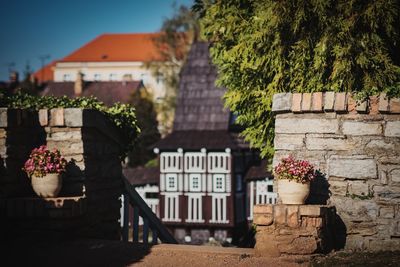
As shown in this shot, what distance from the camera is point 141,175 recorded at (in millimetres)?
23859

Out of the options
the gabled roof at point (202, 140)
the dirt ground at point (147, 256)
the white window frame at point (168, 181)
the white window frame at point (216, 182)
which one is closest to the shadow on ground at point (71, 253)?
the dirt ground at point (147, 256)

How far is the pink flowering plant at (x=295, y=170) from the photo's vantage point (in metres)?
5.23

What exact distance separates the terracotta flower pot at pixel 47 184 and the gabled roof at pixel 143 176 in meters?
17.4

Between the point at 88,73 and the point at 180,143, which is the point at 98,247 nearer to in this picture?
the point at 180,143

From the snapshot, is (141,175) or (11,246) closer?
(11,246)

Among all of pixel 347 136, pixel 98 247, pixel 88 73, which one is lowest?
pixel 98 247

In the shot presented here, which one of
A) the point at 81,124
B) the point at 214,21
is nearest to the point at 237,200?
the point at 214,21

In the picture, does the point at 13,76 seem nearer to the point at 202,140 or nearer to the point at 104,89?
the point at 104,89

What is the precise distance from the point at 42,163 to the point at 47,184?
9.2 inches

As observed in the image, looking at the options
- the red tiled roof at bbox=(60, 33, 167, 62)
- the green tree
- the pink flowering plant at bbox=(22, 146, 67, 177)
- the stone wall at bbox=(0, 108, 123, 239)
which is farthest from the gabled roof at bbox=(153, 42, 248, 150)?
the red tiled roof at bbox=(60, 33, 167, 62)

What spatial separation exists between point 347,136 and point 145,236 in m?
Result: 3.18

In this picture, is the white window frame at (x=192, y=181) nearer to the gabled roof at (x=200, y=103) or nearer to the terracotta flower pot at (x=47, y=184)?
the gabled roof at (x=200, y=103)

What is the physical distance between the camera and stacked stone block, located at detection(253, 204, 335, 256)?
4.93 metres

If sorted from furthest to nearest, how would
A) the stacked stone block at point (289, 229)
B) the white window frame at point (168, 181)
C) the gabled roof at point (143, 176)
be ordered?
the gabled roof at point (143, 176) → the white window frame at point (168, 181) → the stacked stone block at point (289, 229)
